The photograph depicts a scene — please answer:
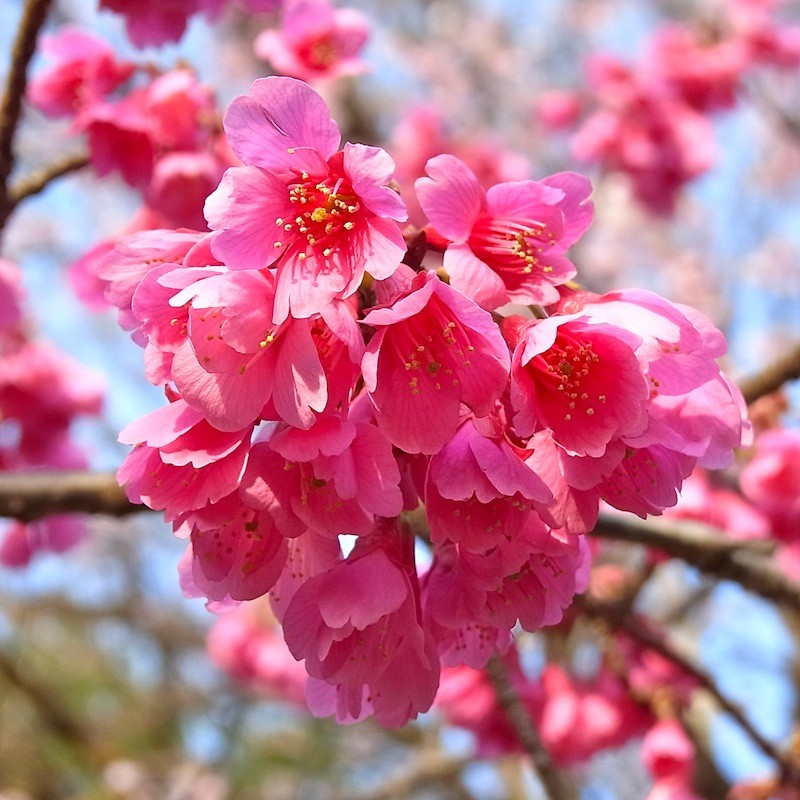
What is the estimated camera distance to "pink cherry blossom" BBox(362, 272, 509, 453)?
0.68 metres

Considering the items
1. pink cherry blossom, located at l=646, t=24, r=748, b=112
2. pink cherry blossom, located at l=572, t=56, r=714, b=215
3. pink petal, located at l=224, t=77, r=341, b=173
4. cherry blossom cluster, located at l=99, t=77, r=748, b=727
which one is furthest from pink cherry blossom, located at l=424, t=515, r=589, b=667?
pink cherry blossom, located at l=646, t=24, r=748, b=112

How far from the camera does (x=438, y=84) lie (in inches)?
279

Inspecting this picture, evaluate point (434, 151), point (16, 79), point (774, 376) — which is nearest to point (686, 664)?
point (774, 376)

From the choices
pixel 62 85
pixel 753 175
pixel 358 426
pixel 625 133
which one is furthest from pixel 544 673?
pixel 753 175

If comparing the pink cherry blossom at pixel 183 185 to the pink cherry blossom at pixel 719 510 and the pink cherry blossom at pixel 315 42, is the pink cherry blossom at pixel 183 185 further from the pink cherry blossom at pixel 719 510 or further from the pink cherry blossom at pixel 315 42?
the pink cherry blossom at pixel 719 510

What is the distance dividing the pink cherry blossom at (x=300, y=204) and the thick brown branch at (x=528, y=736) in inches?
40.5

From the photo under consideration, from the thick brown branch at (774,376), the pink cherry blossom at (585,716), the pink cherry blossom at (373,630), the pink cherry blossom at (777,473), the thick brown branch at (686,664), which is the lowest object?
the pink cherry blossom at (585,716)

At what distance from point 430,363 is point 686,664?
4.69ft

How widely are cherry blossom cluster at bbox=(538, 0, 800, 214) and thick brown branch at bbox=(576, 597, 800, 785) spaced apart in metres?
1.81

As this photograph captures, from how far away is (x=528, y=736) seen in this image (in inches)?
61.6

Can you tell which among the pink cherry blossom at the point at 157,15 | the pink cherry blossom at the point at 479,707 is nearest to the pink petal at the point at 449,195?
the pink cherry blossom at the point at 157,15

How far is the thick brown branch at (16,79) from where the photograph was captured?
3.95 ft

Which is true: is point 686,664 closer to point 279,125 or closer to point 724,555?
point 724,555

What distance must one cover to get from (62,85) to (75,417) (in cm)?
72
